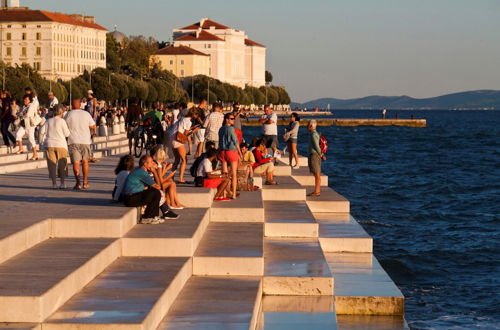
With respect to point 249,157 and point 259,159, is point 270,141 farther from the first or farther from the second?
point 249,157

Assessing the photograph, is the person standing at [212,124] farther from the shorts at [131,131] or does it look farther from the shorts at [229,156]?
the shorts at [131,131]

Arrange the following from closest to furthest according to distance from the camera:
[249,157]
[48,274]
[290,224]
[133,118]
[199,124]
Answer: [48,274]
[290,224]
[249,157]
[199,124]
[133,118]

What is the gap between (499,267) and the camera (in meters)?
20.9

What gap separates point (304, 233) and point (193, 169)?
275 cm

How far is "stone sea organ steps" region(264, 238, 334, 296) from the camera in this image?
38.7 feet

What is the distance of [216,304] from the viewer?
10.2 m

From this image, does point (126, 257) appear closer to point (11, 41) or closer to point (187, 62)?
point (11, 41)

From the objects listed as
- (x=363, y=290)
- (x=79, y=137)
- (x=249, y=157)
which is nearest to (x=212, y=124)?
(x=249, y=157)

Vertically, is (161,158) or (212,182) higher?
(161,158)

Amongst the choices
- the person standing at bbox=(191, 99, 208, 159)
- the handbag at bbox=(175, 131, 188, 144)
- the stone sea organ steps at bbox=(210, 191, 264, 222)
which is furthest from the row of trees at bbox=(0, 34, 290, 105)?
the stone sea organ steps at bbox=(210, 191, 264, 222)

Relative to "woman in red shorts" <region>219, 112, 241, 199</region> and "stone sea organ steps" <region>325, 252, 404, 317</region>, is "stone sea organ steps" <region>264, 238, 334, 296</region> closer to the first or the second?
"stone sea organ steps" <region>325, 252, 404, 317</region>

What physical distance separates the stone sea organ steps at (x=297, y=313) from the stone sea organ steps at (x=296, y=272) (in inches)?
3.4

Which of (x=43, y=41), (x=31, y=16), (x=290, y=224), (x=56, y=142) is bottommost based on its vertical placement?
(x=290, y=224)

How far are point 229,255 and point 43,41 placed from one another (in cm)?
14163
